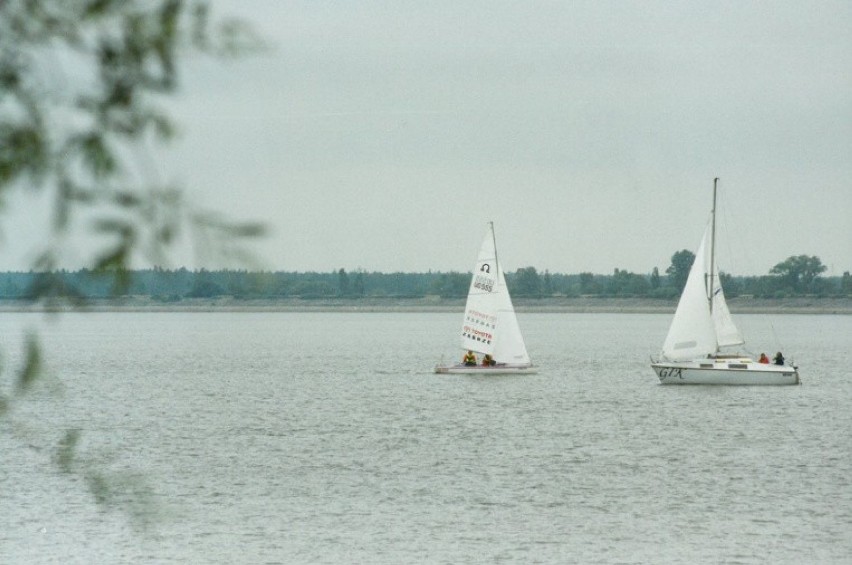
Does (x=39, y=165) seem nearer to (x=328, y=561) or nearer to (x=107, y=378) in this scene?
(x=328, y=561)

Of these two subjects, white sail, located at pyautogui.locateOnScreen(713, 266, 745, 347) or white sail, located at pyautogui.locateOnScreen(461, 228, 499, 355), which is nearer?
white sail, located at pyautogui.locateOnScreen(713, 266, 745, 347)

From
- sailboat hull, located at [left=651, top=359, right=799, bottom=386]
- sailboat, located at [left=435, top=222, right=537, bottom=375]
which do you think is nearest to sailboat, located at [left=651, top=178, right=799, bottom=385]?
sailboat hull, located at [left=651, top=359, right=799, bottom=386]

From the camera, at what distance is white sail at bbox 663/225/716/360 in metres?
69.0

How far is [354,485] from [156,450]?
12965 millimetres

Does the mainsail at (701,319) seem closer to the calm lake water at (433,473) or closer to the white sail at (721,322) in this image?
the white sail at (721,322)

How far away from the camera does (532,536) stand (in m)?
32.2

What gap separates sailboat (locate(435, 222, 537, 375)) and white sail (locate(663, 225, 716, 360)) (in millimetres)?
8138

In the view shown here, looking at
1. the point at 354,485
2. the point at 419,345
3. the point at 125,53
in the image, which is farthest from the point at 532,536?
the point at 419,345

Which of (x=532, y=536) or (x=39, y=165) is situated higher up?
(x=39, y=165)

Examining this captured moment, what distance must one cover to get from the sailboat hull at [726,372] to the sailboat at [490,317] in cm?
787

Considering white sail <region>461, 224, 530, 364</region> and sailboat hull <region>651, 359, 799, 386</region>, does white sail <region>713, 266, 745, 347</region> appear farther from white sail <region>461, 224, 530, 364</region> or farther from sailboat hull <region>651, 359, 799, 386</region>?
white sail <region>461, 224, 530, 364</region>

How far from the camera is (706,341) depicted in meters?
70.6

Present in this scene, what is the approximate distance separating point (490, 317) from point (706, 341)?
36.7 feet

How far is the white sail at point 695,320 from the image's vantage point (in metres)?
69.0
